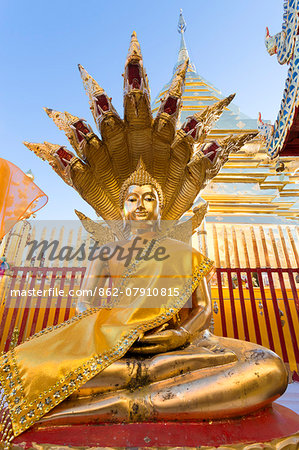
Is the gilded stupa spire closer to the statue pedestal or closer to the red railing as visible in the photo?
the red railing

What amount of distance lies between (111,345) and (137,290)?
543 mm

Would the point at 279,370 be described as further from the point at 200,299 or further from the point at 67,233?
the point at 67,233

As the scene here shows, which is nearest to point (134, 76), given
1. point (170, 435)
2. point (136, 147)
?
point (136, 147)

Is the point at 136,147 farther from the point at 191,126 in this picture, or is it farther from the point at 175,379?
the point at 175,379

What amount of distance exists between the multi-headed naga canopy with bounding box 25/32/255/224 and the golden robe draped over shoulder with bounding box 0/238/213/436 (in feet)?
3.60

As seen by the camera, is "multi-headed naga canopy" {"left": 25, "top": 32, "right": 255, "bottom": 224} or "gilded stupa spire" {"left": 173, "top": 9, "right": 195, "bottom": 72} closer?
"multi-headed naga canopy" {"left": 25, "top": 32, "right": 255, "bottom": 224}

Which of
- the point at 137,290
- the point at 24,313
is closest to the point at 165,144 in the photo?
the point at 137,290

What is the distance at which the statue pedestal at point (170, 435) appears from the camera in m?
1.11

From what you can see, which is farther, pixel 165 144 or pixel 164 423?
pixel 165 144

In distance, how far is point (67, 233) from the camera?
6.62m

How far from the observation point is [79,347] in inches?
60.4

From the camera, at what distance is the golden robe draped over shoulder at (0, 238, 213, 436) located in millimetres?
1336

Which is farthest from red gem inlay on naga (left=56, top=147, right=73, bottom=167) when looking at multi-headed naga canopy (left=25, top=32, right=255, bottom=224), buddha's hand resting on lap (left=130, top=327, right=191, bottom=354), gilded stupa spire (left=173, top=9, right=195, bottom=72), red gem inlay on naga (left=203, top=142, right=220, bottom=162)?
gilded stupa spire (left=173, top=9, right=195, bottom=72)

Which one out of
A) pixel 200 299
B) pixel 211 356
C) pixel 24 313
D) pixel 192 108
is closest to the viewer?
pixel 211 356
